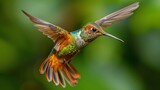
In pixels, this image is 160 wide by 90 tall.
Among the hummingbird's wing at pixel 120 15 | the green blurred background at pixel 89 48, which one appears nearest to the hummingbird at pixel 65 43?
the hummingbird's wing at pixel 120 15

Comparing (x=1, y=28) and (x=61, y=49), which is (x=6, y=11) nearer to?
(x=1, y=28)

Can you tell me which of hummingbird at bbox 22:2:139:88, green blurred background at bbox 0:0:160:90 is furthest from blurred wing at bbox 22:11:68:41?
green blurred background at bbox 0:0:160:90

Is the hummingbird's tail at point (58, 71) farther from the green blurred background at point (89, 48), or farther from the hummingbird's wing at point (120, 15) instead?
the green blurred background at point (89, 48)

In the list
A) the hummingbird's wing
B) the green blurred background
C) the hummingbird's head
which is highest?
the hummingbird's head

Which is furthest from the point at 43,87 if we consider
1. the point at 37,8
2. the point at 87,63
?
the point at 37,8

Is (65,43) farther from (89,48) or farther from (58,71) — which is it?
(89,48)

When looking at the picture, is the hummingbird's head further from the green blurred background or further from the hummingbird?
the green blurred background

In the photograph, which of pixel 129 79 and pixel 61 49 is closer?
pixel 61 49
